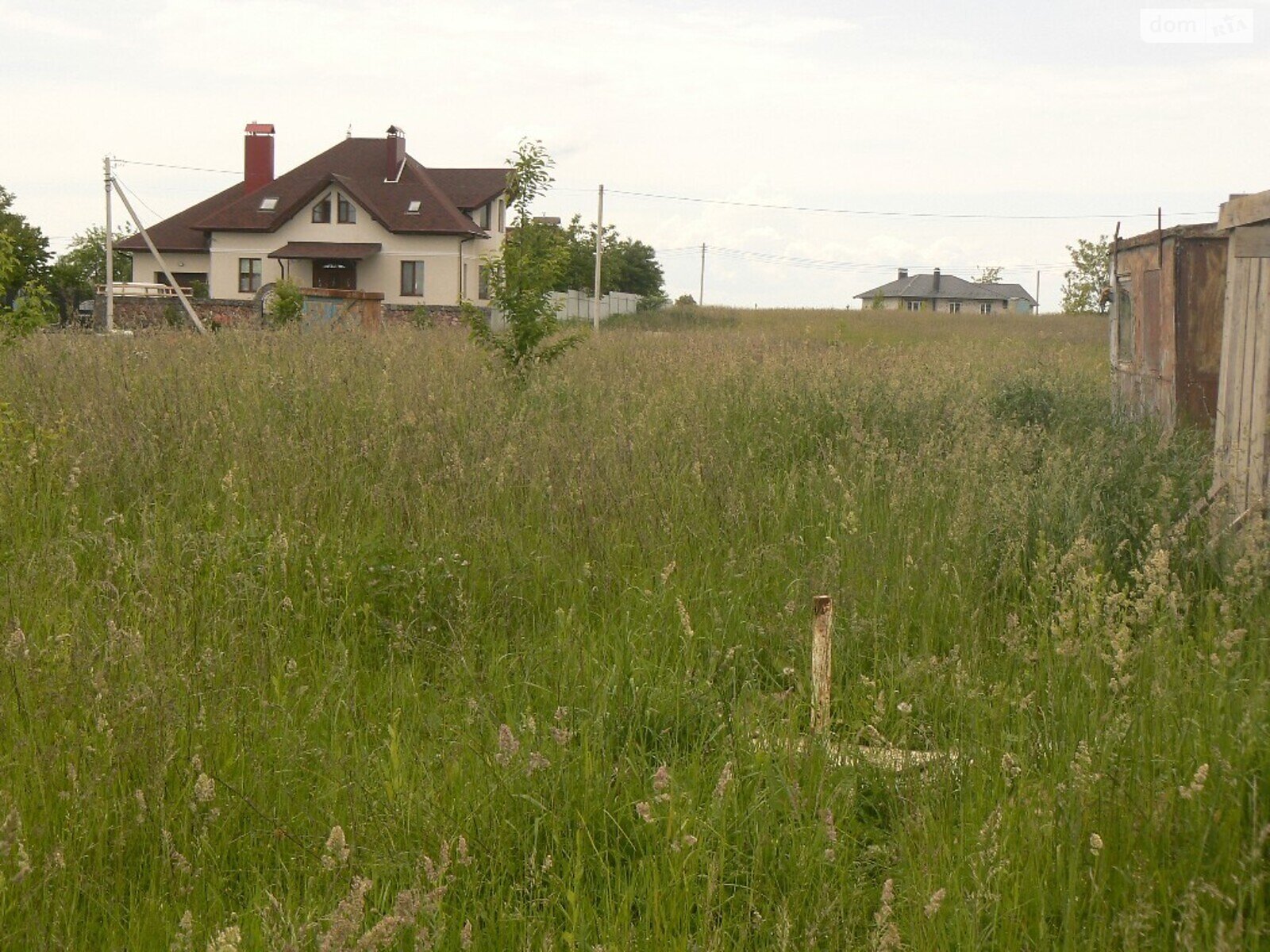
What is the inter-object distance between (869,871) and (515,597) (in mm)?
2087

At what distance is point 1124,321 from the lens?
40.3 ft

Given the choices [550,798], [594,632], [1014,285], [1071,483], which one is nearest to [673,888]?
[550,798]

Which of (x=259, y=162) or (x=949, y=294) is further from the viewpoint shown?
(x=949, y=294)

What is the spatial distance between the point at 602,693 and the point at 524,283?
7519 millimetres

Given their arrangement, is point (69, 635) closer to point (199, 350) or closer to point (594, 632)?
point (594, 632)

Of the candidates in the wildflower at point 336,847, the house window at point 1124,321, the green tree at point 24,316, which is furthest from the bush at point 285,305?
the wildflower at point 336,847

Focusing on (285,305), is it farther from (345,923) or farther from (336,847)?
(345,923)

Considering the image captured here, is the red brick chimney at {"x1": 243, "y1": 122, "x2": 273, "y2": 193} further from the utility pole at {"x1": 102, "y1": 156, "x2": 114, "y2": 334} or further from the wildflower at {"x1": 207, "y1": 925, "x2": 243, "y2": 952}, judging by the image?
the wildflower at {"x1": 207, "y1": 925, "x2": 243, "y2": 952}

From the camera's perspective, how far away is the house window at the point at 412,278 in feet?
156

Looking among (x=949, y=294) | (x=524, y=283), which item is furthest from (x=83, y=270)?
(x=949, y=294)

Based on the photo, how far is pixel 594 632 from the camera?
14.5ft

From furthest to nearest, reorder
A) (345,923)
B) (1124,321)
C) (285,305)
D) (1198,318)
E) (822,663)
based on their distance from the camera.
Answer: (285,305) < (1124,321) < (1198,318) < (822,663) < (345,923)

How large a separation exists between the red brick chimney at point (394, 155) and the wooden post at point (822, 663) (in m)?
49.0

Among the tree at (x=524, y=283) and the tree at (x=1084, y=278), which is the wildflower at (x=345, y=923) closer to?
the tree at (x=524, y=283)
